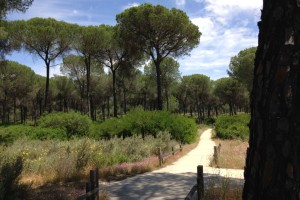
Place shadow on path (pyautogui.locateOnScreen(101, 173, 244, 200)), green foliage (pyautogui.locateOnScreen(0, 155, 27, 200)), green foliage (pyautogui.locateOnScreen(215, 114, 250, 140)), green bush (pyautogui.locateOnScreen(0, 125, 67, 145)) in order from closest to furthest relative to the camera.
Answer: green foliage (pyautogui.locateOnScreen(0, 155, 27, 200)), shadow on path (pyautogui.locateOnScreen(101, 173, 244, 200)), green bush (pyautogui.locateOnScreen(0, 125, 67, 145)), green foliage (pyautogui.locateOnScreen(215, 114, 250, 140))

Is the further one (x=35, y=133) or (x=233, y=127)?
(x=233, y=127)

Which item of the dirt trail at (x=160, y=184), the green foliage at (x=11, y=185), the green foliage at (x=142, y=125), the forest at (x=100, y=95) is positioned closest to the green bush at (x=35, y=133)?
the forest at (x=100, y=95)

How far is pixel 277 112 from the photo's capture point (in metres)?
2.48

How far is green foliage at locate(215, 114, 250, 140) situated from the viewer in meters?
35.7

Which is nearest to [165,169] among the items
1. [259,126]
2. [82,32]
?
[259,126]

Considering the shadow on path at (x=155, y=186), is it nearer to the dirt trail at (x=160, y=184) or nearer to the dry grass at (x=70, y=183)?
the dirt trail at (x=160, y=184)

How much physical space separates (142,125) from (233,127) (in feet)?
48.0

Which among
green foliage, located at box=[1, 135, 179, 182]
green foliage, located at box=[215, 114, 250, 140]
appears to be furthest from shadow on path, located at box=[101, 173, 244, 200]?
green foliage, located at box=[215, 114, 250, 140]

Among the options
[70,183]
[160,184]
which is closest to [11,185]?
[70,183]

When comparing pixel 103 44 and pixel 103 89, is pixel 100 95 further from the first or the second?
pixel 103 44

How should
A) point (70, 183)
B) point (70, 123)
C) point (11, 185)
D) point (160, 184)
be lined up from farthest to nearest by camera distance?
1. point (70, 123)
2. point (160, 184)
3. point (70, 183)
4. point (11, 185)

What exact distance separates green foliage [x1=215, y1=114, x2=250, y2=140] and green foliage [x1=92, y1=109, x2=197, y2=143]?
869 cm

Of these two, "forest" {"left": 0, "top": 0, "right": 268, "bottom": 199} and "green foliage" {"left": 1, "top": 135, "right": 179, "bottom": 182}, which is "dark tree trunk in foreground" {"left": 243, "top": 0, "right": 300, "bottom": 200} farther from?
"green foliage" {"left": 1, "top": 135, "right": 179, "bottom": 182}

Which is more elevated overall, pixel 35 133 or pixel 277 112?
pixel 277 112
